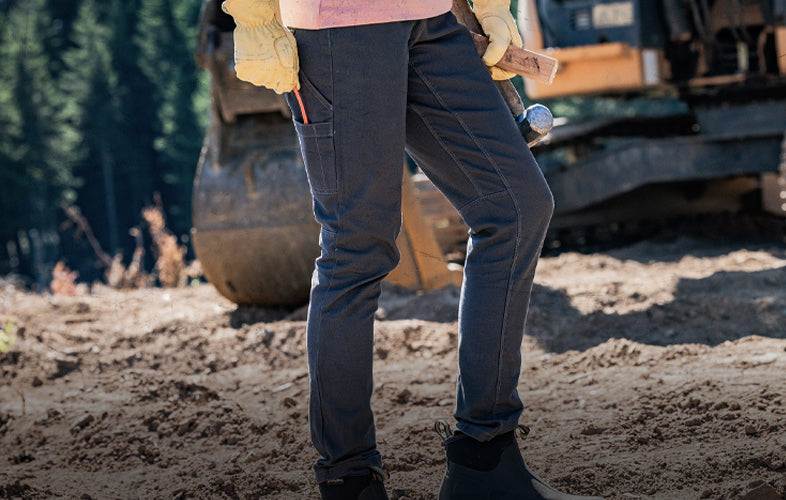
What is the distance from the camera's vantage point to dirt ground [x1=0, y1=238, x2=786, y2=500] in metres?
2.22

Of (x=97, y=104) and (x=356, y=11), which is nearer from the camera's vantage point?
(x=356, y=11)

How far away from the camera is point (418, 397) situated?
301 centimetres

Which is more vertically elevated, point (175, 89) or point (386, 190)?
point (386, 190)

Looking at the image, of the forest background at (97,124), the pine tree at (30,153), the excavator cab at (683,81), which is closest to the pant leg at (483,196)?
the excavator cab at (683,81)

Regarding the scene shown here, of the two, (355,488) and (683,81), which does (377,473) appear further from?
(683,81)

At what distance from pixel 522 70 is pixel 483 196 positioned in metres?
0.38

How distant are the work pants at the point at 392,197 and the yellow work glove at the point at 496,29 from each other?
0.44ft

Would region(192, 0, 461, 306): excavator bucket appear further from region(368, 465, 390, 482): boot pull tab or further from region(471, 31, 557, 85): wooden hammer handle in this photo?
region(368, 465, 390, 482): boot pull tab

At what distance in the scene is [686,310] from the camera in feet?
12.3

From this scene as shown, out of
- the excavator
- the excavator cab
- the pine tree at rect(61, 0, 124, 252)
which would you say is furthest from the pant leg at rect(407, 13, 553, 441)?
the pine tree at rect(61, 0, 124, 252)

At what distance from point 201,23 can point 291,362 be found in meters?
2.01

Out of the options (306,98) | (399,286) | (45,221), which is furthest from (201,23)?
(45,221)

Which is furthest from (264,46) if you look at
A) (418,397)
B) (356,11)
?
(418,397)

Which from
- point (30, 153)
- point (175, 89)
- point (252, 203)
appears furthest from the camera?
point (175, 89)
